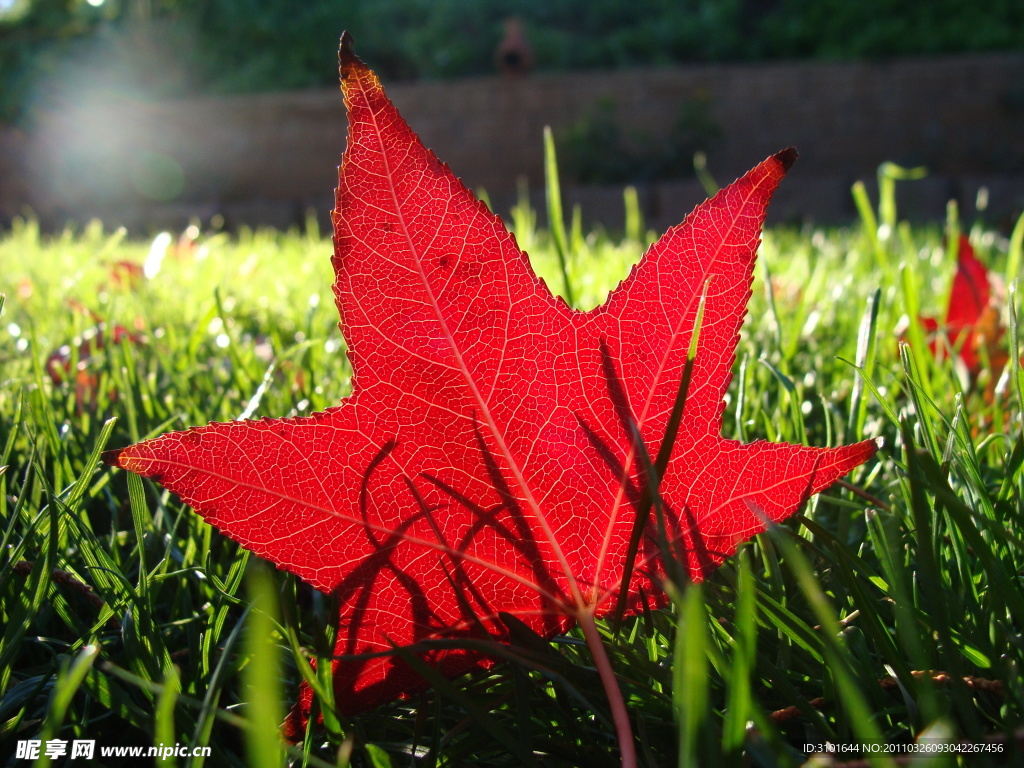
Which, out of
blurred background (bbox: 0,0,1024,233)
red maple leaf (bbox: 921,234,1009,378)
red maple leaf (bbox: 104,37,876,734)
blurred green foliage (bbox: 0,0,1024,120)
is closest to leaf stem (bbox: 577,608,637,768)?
red maple leaf (bbox: 104,37,876,734)

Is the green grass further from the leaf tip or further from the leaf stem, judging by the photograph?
the leaf tip

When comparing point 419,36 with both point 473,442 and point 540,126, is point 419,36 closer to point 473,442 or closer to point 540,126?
point 540,126

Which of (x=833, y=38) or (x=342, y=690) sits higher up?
(x=833, y=38)

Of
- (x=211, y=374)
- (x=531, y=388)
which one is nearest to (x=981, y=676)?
(x=531, y=388)

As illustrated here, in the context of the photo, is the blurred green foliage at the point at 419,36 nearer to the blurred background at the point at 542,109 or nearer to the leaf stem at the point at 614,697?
the blurred background at the point at 542,109

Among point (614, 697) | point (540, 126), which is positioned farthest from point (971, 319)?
point (540, 126)

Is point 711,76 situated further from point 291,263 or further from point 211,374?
point 211,374

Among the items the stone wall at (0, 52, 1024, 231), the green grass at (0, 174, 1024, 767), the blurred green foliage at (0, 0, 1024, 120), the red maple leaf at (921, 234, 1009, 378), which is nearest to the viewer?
the green grass at (0, 174, 1024, 767)
